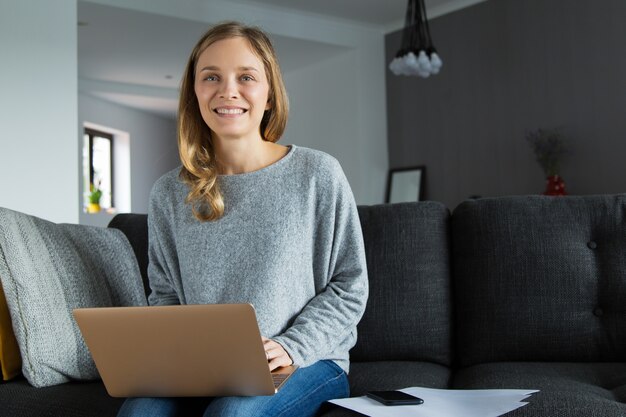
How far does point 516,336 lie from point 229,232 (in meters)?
0.81

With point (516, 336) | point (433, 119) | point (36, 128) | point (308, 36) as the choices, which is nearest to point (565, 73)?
point (433, 119)

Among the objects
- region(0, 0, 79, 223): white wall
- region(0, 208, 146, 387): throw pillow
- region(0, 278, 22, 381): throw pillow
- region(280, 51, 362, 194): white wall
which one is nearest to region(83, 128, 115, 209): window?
region(280, 51, 362, 194): white wall

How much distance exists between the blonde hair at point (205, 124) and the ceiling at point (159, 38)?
4.28 meters

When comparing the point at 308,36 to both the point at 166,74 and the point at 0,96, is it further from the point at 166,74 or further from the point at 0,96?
the point at 0,96

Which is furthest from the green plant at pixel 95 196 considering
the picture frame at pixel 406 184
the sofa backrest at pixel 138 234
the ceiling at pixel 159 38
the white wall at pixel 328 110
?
the sofa backrest at pixel 138 234

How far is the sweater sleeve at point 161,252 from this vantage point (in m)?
1.74

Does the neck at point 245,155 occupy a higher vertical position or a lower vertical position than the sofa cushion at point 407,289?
higher

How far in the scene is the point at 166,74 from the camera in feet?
27.4

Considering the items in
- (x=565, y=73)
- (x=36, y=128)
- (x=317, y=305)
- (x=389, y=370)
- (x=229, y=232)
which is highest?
(x=565, y=73)

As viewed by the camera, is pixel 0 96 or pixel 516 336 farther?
pixel 0 96

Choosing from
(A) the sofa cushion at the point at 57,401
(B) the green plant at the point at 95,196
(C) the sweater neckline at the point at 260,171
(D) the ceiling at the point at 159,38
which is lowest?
(A) the sofa cushion at the point at 57,401

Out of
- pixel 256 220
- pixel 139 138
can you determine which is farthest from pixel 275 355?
pixel 139 138

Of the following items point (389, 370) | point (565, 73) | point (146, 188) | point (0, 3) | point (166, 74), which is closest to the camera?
point (389, 370)

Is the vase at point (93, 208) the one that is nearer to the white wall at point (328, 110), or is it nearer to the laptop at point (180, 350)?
the white wall at point (328, 110)
